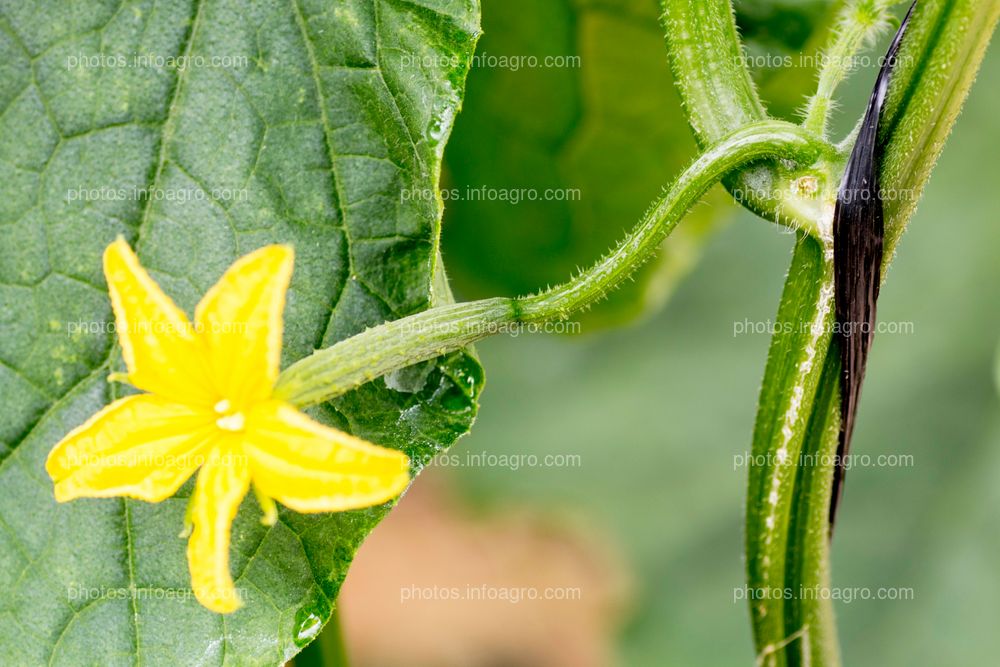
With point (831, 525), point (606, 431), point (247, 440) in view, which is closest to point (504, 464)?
point (606, 431)

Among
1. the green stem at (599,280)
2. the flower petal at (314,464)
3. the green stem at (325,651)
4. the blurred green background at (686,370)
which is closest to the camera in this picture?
the flower petal at (314,464)

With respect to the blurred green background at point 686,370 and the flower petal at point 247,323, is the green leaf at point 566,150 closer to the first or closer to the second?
the blurred green background at point 686,370

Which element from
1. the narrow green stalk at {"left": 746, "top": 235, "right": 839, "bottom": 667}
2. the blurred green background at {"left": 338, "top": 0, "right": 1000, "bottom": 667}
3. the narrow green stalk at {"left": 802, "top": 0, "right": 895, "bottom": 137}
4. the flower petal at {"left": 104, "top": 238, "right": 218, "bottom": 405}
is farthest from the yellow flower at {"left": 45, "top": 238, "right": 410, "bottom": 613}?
the blurred green background at {"left": 338, "top": 0, "right": 1000, "bottom": 667}

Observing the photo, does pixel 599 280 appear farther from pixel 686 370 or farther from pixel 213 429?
pixel 686 370

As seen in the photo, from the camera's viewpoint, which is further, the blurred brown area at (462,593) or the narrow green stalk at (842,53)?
the blurred brown area at (462,593)

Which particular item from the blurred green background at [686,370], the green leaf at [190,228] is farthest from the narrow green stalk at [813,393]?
the blurred green background at [686,370]

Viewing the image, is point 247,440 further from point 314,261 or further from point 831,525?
point 831,525
